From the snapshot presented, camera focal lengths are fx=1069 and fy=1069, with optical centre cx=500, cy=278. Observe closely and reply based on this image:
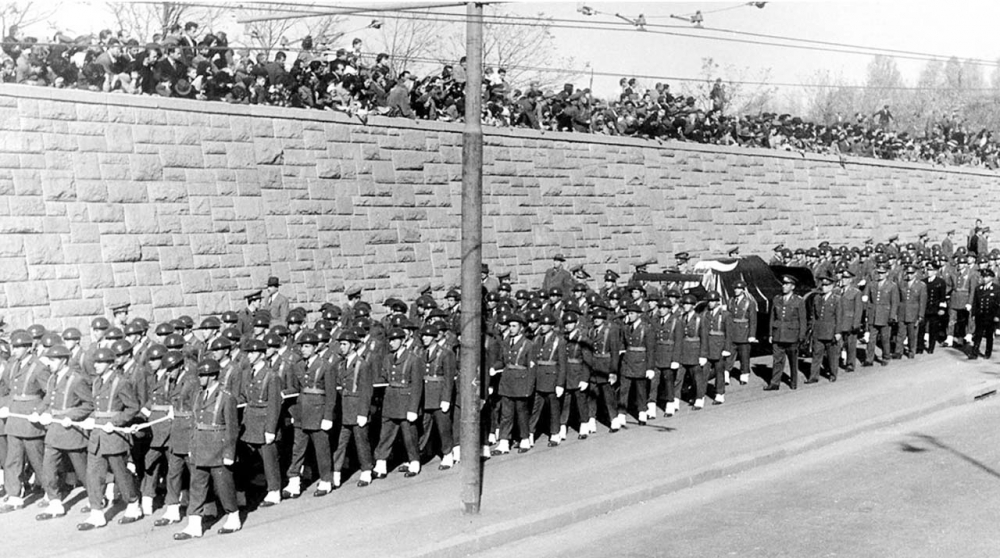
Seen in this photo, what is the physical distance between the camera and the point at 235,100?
1786 centimetres

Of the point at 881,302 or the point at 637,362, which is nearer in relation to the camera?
the point at 637,362

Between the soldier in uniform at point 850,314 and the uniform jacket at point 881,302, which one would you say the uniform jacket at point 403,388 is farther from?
the uniform jacket at point 881,302

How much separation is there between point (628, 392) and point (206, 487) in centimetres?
721

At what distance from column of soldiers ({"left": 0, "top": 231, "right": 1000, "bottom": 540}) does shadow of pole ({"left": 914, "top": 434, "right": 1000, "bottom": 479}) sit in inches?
135

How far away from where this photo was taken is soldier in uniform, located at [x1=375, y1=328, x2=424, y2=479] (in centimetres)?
1242

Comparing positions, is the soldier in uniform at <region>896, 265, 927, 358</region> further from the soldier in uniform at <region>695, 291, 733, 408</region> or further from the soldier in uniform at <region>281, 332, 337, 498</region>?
the soldier in uniform at <region>281, 332, 337, 498</region>

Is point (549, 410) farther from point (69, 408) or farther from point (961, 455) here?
point (69, 408)

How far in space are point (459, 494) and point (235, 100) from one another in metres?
9.30

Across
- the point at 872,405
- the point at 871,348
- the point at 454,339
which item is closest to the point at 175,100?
the point at 454,339

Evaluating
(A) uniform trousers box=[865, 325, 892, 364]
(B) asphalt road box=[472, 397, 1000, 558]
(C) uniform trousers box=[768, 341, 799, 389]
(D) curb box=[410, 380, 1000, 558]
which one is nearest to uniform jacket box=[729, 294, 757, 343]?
(C) uniform trousers box=[768, 341, 799, 389]

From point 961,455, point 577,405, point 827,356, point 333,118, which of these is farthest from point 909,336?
point 333,118

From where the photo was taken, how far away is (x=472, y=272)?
34.7 ft

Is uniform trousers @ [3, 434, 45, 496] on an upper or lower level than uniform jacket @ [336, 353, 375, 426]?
lower

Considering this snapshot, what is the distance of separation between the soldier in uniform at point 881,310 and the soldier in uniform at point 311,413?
1221cm
